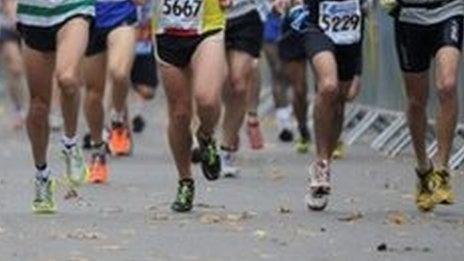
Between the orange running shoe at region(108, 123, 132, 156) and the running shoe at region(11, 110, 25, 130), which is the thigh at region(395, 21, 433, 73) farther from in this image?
the running shoe at region(11, 110, 25, 130)

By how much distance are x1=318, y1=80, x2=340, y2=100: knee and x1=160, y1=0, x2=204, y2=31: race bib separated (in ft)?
3.00

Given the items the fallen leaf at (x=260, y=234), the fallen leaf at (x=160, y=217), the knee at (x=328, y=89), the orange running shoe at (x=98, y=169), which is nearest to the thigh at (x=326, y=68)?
the knee at (x=328, y=89)

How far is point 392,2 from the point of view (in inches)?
516

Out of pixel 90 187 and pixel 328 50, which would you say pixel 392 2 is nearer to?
pixel 328 50

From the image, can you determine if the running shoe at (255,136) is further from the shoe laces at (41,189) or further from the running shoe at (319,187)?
the shoe laces at (41,189)

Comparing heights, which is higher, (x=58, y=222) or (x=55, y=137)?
(x=58, y=222)

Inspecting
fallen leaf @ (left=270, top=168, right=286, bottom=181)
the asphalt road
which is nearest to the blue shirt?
the asphalt road

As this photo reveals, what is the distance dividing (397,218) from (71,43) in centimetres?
238

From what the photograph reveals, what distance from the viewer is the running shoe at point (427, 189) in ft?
42.7

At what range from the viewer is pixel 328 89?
13.2m

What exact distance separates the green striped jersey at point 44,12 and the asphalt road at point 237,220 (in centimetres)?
126

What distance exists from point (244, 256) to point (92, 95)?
5.86 m

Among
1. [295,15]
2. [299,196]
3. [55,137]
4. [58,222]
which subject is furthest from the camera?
[55,137]

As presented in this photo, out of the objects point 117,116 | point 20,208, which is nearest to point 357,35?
point 20,208
